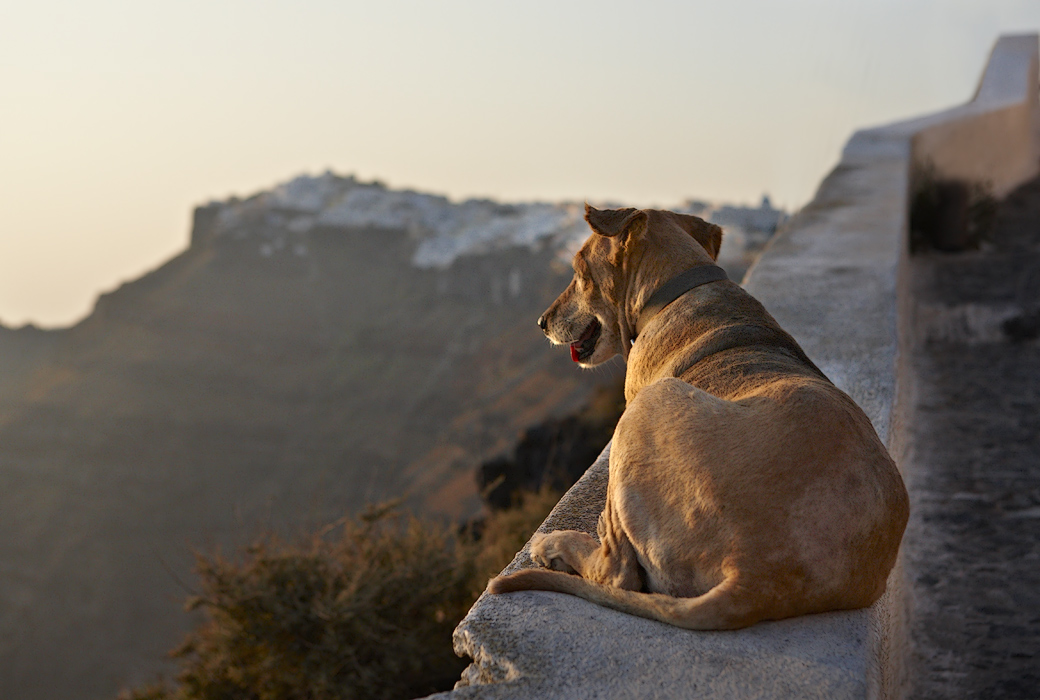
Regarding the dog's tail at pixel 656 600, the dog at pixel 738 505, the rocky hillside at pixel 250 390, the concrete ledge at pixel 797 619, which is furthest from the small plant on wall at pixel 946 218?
the rocky hillside at pixel 250 390

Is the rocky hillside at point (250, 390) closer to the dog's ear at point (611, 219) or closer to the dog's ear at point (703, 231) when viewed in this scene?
the dog's ear at point (703, 231)

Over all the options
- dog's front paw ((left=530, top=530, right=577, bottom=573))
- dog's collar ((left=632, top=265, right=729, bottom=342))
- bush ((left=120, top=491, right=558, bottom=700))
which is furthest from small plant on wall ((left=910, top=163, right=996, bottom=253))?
dog's front paw ((left=530, top=530, right=577, bottom=573))

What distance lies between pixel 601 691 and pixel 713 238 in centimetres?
196

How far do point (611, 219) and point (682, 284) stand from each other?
12.4 inches

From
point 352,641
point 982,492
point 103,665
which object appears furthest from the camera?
point 103,665

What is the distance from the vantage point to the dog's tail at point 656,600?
195 centimetres

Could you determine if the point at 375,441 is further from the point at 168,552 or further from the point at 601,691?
the point at 601,691

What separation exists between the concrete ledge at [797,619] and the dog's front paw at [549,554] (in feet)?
0.22

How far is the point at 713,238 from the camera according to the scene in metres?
3.35

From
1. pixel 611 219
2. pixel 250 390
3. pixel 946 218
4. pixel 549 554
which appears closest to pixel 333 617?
pixel 549 554

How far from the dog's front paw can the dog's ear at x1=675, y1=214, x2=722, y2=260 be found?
1284 millimetres

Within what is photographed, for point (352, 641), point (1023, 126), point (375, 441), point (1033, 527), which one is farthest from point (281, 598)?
point (375, 441)

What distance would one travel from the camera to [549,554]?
2.50 metres

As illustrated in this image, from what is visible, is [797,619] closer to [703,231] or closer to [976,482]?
[703,231]
